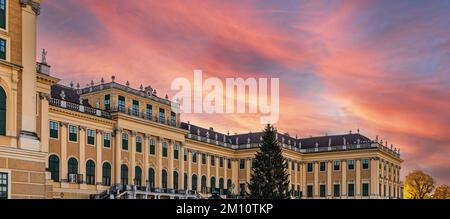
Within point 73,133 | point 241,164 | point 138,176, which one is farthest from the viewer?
point 241,164

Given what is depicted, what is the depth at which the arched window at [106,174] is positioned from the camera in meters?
63.9

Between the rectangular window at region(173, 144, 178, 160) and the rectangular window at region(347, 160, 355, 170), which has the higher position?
the rectangular window at region(173, 144, 178, 160)

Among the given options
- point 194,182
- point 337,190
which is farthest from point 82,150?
point 337,190

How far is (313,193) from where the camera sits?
106 metres

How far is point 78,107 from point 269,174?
78.1 ft

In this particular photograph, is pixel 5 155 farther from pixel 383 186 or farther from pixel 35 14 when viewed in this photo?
pixel 383 186

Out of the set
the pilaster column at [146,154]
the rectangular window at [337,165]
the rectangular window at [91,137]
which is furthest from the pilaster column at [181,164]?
the rectangular window at [337,165]

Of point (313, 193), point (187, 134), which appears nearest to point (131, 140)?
point (187, 134)

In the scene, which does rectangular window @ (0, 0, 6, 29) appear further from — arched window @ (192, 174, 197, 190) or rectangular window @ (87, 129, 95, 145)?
arched window @ (192, 174, 197, 190)

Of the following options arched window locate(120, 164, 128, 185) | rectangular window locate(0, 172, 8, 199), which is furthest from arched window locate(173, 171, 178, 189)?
rectangular window locate(0, 172, 8, 199)

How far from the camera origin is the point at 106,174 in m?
64.4

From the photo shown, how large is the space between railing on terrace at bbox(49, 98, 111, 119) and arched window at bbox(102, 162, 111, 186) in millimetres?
5927

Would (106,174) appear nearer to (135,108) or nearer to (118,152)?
(118,152)

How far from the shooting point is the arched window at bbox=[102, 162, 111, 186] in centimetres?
6394
